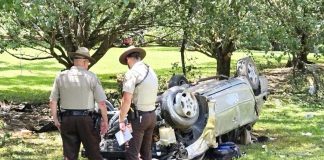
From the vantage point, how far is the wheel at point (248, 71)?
34.9ft

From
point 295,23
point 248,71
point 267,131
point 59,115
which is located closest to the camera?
point 59,115

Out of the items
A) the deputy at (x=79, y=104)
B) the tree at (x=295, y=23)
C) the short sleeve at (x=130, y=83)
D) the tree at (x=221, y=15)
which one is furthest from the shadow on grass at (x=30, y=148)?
the tree at (x=295, y=23)

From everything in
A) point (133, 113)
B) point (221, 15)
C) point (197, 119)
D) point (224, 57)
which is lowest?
point (197, 119)

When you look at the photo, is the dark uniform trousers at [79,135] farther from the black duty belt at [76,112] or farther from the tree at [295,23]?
the tree at [295,23]

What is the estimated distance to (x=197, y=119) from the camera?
8.57 metres

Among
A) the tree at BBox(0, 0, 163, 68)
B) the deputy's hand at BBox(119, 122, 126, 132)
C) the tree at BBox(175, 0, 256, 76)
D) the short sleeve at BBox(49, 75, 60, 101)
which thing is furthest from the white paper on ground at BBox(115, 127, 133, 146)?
the tree at BBox(0, 0, 163, 68)

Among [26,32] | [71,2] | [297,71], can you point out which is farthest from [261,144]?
[297,71]

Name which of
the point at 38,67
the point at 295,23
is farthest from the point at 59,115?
the point at 38,67

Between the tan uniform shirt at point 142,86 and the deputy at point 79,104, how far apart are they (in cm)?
36

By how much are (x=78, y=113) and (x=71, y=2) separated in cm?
514

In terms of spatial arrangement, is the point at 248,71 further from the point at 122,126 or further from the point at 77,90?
the point at 77,90

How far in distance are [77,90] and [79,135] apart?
518mm

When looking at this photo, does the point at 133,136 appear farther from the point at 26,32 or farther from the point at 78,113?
the point at 26,32

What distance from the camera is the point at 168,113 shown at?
8.00 m
